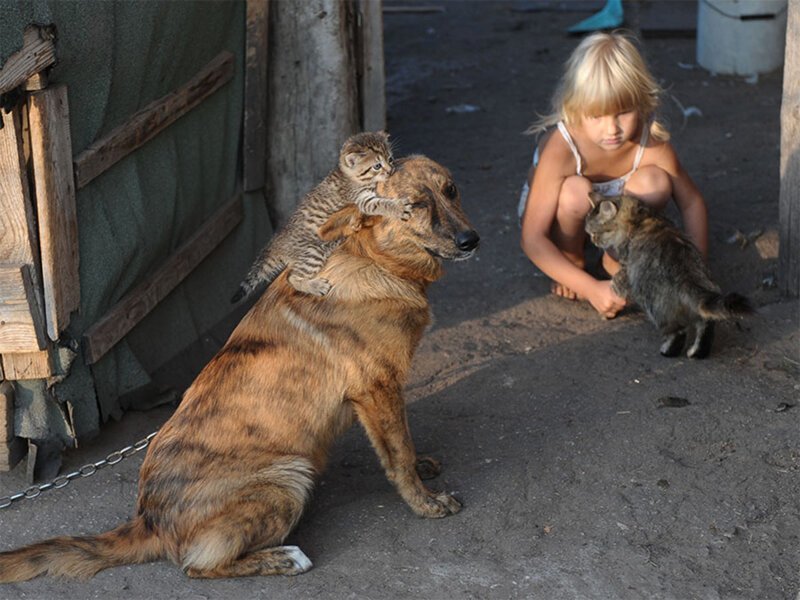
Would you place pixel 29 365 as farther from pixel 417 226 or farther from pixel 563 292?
pixel 563 292

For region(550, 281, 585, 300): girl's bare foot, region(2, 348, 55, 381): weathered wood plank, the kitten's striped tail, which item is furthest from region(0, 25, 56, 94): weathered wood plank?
region(550, 281, 585, 300): girl's bare foot

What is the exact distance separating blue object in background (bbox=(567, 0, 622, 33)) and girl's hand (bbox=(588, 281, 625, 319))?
5.74 metres

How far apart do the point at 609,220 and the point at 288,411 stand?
263 cm

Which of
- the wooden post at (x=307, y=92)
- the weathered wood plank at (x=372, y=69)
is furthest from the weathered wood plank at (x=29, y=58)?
the weathered wood plank at (x=372, y=69)

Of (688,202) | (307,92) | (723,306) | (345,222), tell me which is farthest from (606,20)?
(345,222)

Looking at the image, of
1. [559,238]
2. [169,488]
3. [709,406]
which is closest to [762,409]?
[709,406]

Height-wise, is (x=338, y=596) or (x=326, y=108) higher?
(x=326, y=108)

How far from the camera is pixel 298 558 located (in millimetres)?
3982

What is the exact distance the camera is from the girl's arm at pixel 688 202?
630cm

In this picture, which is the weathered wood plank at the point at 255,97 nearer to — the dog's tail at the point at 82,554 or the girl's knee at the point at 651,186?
the girl's knee at the point at 651,186

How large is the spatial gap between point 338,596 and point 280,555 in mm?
275

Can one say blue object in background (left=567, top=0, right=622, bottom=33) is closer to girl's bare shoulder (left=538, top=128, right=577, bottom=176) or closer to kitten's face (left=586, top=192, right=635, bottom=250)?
girl's bare shoulder (left=538, top=128, right=577, bottom=176)

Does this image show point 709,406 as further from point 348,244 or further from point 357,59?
point 357,59

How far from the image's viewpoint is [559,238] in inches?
257
